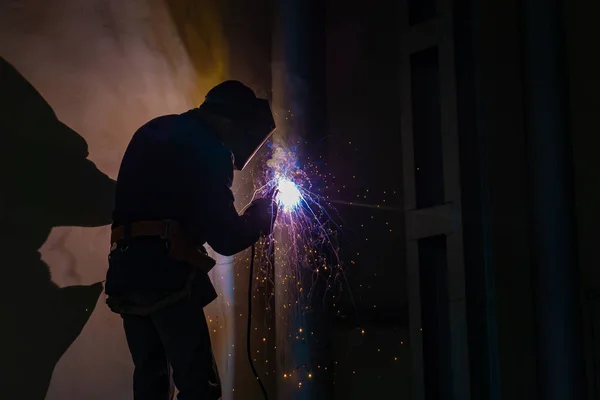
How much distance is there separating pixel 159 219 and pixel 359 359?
1121mm

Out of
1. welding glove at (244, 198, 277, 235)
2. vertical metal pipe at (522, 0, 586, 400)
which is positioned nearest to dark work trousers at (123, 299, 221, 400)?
welding glove at (244, 198, 277, 235)

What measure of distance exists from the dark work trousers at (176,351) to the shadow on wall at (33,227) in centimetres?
26

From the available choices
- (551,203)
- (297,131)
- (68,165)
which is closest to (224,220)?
(68,165)

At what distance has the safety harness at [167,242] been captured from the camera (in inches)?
70.0

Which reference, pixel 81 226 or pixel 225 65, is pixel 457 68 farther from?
pixel 81 226

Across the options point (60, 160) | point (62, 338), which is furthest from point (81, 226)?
point (62, 338)

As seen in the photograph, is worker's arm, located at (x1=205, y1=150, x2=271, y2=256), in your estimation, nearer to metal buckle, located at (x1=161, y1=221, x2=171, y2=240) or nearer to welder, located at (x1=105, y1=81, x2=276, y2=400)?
welder, located at (x1=105, y1=81, x2=276, y2=400)

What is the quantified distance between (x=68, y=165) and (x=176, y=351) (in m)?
0.70

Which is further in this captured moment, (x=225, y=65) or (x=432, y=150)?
(x=225, y=65)

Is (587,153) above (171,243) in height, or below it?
above

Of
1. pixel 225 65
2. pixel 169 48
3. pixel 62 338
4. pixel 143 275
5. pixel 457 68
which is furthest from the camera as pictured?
pixel 225 65

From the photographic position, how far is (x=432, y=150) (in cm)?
229

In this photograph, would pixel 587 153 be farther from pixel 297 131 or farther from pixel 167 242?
pixel 167 242

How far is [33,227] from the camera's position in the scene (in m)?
1.93
